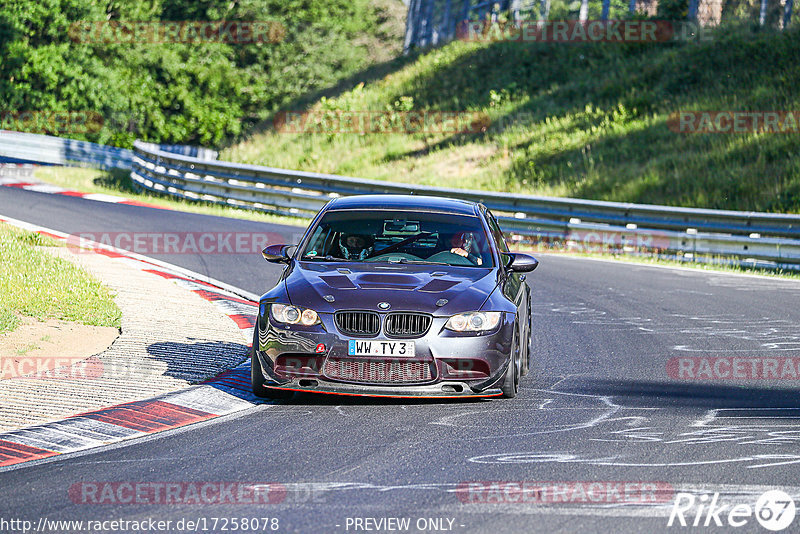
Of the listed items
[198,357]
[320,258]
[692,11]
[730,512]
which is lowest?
[198,357]

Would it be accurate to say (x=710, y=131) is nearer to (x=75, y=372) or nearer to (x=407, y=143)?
(x=407, y=143)

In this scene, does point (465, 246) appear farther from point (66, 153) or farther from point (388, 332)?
point (66, 153)

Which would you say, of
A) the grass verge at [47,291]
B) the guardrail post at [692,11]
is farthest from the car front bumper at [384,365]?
the guardrail post at [692,11]

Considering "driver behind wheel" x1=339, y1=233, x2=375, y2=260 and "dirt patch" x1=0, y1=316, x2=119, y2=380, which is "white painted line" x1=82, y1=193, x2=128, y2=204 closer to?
"dirt patch" x1=0, y1=316, x2=119, y2=380

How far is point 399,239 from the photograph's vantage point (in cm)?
938

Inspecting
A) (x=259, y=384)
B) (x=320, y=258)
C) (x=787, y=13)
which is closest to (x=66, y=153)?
(x=787, y=13)

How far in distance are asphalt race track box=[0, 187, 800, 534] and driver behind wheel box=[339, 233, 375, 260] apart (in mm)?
1323

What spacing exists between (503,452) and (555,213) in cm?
1589

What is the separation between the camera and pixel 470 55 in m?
44.0

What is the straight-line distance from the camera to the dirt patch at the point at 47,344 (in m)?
8.93

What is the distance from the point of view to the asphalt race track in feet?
17.6

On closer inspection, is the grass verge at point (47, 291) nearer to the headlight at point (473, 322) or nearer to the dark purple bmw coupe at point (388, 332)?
the dark purple bmw coupe at point (388, 332)

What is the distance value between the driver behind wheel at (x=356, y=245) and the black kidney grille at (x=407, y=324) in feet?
4.48

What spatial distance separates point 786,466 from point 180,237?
14612 mm
